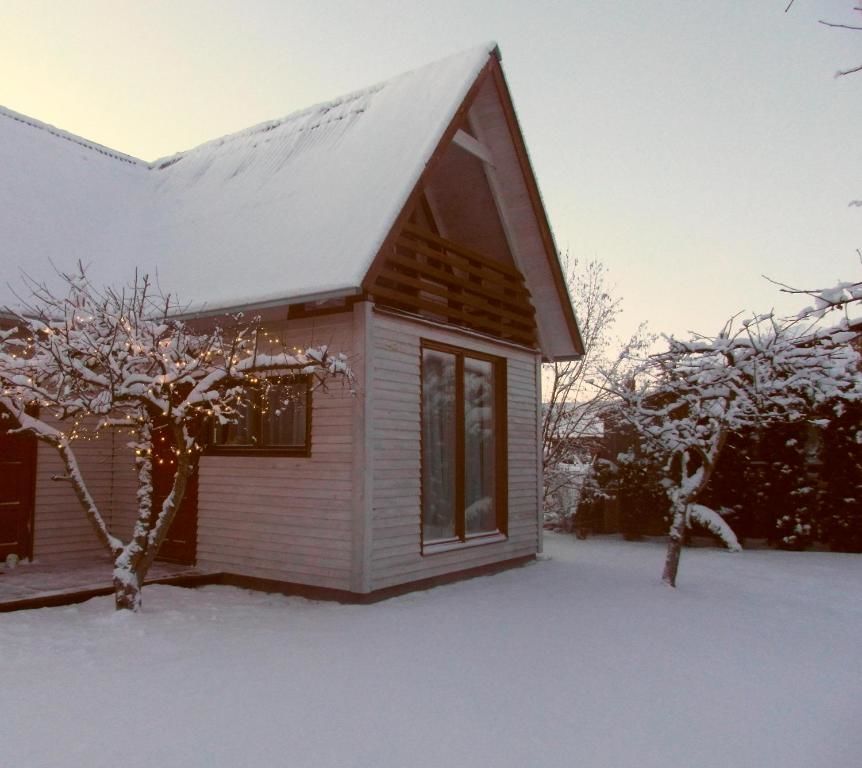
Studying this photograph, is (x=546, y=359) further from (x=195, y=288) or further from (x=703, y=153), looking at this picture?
(x=195, y=288)

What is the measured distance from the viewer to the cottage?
7695 mm

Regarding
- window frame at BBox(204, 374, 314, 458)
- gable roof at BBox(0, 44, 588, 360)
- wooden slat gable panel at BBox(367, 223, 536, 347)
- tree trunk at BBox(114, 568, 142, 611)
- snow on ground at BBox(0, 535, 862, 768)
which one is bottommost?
snow on ground at BBox(0, 535, 862, 768)

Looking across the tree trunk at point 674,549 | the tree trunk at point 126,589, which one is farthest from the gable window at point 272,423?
the tree trunk at point 674,549

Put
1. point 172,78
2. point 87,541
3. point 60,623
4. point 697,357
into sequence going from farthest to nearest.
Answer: point 172,78 → point 87,541 → point 697,357 → point 60,623

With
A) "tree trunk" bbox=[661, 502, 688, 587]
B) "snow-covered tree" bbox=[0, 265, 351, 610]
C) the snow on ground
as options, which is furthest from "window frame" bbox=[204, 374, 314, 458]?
"tree trunk" bbox=[661, 502, 688, 587]

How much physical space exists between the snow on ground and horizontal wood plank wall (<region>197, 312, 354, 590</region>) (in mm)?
435

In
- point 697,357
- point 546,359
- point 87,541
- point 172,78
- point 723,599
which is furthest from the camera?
point 172,78

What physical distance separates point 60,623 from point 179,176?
308 inches

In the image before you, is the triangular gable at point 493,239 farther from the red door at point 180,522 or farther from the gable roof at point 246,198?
the red door at point 180,522

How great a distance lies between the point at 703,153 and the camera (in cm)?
1025

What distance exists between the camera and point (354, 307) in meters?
7.71

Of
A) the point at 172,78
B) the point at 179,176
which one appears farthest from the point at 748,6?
the point at 172,78

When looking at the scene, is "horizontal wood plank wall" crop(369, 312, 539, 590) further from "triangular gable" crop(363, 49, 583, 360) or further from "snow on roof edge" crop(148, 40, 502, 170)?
"snow on roof edge" crop(148, 40, 502, 170)

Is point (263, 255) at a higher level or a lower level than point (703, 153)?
lower
